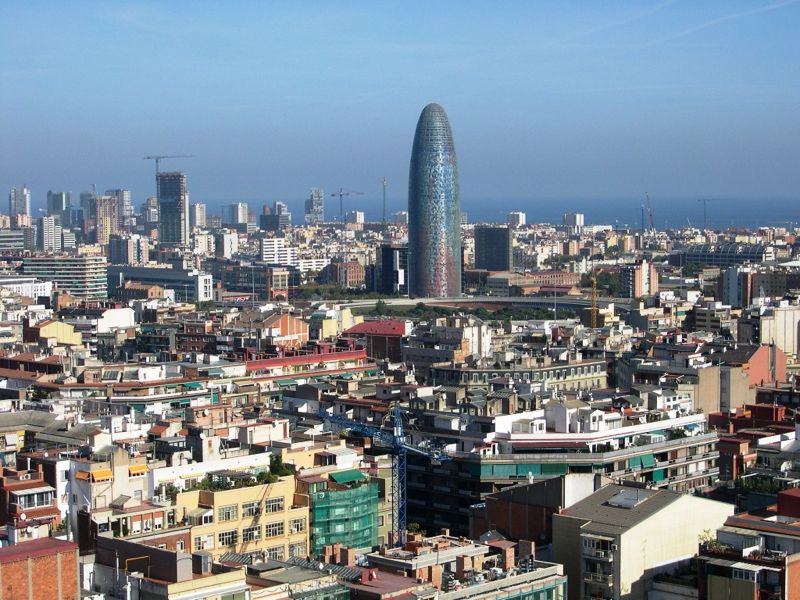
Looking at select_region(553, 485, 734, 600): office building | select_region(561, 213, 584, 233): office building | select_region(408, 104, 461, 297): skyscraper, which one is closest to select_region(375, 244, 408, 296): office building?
select_region(408, 104, 461, 297): skyscraper

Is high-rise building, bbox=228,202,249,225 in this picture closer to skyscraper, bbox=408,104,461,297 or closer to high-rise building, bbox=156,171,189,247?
high-rise building, bbox=156,171,189,247

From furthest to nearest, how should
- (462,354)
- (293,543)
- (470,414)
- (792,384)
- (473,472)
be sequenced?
(462,354) → (792,384) → (470,414) → (473,472) → (293,543)

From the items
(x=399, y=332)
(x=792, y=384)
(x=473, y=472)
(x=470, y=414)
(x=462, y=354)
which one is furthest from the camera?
(x=399, y=332)

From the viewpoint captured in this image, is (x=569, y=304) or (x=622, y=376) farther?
(x=569, y=304)

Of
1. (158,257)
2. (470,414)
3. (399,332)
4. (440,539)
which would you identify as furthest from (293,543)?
(158,257)

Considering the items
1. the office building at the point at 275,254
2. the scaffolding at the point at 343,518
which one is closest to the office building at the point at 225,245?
the office building at the point at 275,254

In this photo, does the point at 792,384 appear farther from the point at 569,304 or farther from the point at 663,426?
the point at 569,304

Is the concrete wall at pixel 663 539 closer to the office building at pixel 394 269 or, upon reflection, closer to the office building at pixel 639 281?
the office building at pixel 639 281
